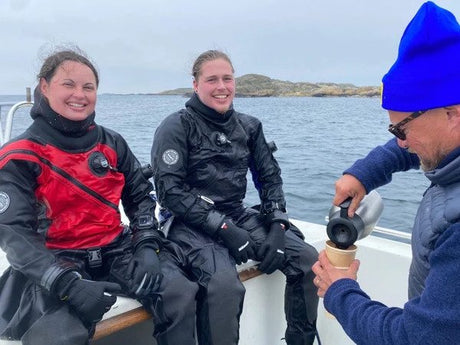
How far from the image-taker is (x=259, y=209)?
3.22m

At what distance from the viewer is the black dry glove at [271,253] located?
2668 mm

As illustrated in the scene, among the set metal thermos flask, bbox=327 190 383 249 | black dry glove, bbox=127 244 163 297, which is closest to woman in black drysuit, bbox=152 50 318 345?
black dry glove, bbox=127 244 163 297

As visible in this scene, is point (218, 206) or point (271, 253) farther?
point (218, 206)

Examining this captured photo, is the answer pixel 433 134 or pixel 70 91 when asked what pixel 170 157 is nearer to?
pixel 70 91

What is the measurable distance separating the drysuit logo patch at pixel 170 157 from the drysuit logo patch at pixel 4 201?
94cm

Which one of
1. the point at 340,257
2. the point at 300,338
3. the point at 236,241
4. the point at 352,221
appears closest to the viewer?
the point at 340,257

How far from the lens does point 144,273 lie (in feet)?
7.16

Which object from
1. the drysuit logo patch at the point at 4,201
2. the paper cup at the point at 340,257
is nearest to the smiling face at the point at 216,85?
the drysuit logo patch at the point at 4,201

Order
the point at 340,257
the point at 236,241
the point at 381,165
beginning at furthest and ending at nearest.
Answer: the point at 236,241 < the point at 381,165 < the point at 340,257

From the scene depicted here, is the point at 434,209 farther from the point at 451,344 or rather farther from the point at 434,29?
the point at 434,29

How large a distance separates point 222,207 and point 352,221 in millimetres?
1229

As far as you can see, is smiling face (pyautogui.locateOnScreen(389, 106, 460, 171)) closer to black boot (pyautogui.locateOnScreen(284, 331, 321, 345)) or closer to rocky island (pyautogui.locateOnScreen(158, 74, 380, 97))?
black boot (pyautogui.locateOnScreen(284, 331, 321, 345))

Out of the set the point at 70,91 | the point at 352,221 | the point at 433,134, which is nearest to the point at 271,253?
the point at 352,221

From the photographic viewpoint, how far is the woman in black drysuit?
2346 millimetres
